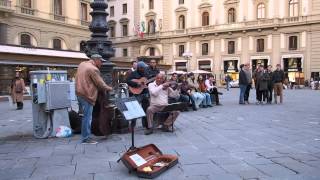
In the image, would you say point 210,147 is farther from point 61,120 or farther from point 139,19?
point 139,19

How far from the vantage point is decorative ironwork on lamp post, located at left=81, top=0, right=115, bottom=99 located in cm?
862

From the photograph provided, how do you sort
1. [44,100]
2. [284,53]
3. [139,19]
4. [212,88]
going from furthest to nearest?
[139,19] → [284,53] → [212,88] → [44,100]

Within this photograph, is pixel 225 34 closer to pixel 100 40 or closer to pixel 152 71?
pixel 152 71

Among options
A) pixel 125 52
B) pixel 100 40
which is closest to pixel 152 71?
pixel 100 40

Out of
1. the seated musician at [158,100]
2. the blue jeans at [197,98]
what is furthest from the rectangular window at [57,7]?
the seated musician at [158,100]

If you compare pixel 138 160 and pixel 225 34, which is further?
pixel 225 34

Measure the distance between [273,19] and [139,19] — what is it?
1879cm

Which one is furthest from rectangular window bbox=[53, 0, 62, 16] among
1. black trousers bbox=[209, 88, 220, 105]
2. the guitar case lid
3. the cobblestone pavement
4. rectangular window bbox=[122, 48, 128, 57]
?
the guitar case lid

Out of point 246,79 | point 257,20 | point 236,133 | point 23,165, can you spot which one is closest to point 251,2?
point 257,20

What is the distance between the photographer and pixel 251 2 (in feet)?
144

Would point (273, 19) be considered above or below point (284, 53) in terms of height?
above

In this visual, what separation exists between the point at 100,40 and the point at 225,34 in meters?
38.5

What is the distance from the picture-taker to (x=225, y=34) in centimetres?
4569

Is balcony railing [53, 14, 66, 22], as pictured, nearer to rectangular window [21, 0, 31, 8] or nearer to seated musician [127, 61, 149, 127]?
rectangular window [21, 0, 31, 8]
